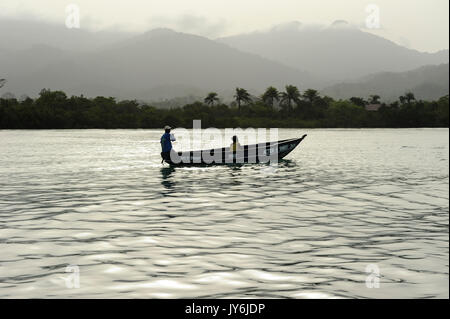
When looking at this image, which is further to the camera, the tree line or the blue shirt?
the tree line

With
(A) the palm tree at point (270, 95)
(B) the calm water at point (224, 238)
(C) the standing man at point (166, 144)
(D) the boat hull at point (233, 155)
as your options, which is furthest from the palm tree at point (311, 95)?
(B) the calm water at point (224, 238)

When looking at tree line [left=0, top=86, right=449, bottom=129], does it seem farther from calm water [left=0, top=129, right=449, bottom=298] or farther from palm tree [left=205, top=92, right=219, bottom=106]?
calm water [left=0, top=129, right=449, bottom=298]

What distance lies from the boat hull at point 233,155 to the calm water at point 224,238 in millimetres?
5693

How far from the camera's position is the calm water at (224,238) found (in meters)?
8.11

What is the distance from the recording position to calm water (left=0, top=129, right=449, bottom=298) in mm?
8109

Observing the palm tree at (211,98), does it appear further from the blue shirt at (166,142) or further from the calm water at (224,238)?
the calm water at (224,238)

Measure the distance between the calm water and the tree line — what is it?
11339 cm

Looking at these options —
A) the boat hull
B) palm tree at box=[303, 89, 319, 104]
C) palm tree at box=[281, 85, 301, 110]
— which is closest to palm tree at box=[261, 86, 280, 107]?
palm tree at box=[281, 85, 301, 110]

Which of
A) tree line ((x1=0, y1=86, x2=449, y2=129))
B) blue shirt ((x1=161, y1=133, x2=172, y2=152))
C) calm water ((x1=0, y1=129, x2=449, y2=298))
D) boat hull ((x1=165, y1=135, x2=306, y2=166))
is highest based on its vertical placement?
tree line ((x1=0, y1=86, x2=449, y2=129))

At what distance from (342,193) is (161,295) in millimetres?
13107

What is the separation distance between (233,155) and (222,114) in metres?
135

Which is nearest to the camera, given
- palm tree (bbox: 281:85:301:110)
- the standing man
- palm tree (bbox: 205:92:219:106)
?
the standing man

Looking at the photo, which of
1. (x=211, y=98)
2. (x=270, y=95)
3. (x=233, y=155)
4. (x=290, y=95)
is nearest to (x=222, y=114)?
(x=211, y=98)

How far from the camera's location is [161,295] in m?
7.54
